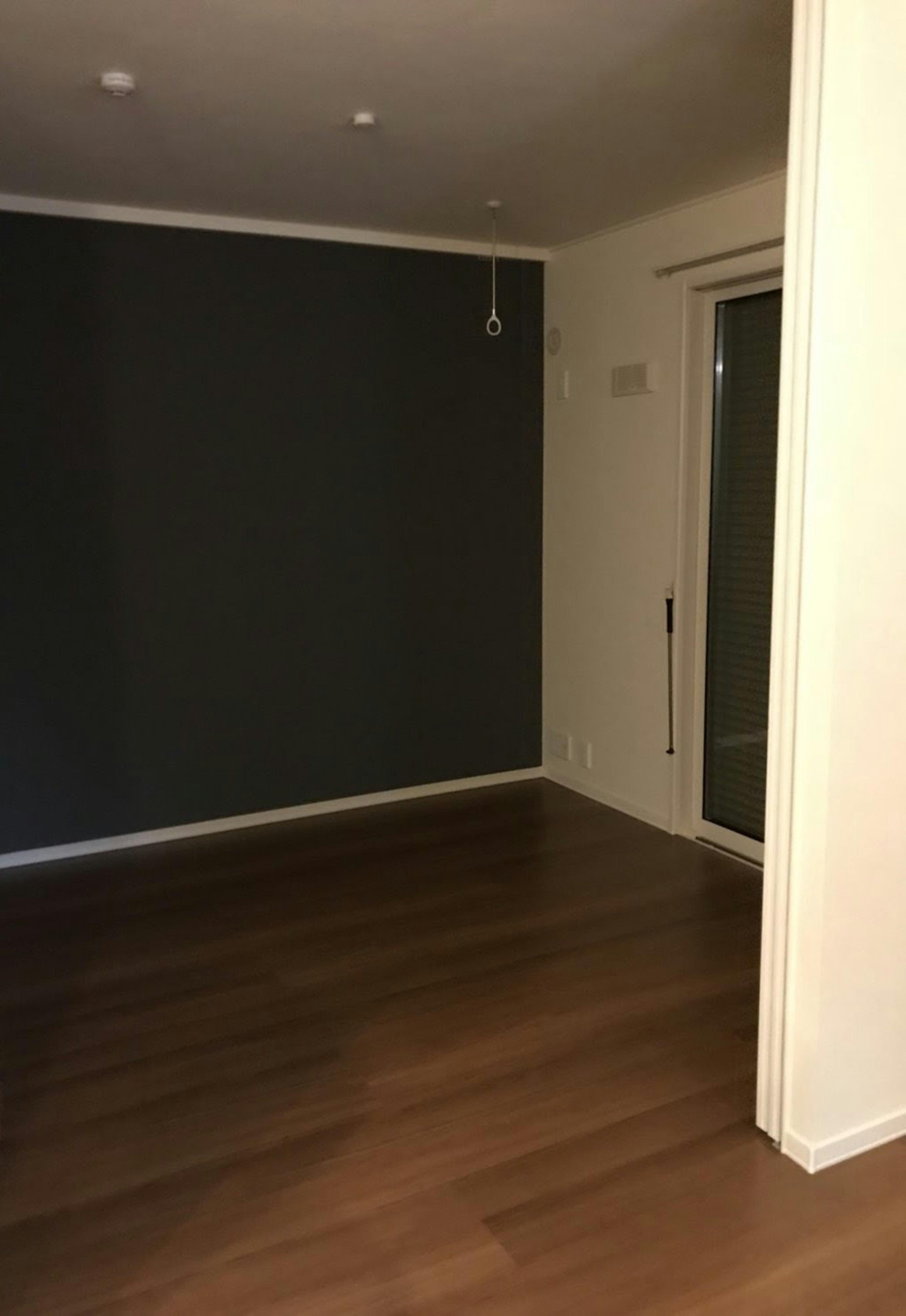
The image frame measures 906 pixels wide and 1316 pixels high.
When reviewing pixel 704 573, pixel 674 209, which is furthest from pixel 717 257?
pixel 704 573

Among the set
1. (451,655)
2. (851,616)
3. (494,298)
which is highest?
(494,298)

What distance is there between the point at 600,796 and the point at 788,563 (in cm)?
288

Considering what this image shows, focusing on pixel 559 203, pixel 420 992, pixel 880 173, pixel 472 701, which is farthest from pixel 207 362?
pixel 880 173

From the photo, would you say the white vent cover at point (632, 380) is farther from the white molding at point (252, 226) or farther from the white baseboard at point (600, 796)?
the white baseboard at point (600, 796)

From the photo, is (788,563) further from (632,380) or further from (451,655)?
(451,655)

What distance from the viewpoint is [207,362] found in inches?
174

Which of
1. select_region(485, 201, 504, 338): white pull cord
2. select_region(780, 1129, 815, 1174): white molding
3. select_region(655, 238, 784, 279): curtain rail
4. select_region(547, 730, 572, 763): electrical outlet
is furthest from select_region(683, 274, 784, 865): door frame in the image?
select_region(780, 1129, 815, 1174): white molding

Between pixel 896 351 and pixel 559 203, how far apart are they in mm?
2281

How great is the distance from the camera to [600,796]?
5.01 meters

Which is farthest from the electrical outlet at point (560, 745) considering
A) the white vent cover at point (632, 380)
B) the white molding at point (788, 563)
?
the white molding at point (788, 563)

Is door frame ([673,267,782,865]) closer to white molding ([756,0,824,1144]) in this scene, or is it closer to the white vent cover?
the white vent cover

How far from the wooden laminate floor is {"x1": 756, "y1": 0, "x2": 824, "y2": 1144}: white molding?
270 mm

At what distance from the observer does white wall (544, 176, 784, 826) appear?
4.34 meters

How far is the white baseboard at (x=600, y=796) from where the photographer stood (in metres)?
4.64
